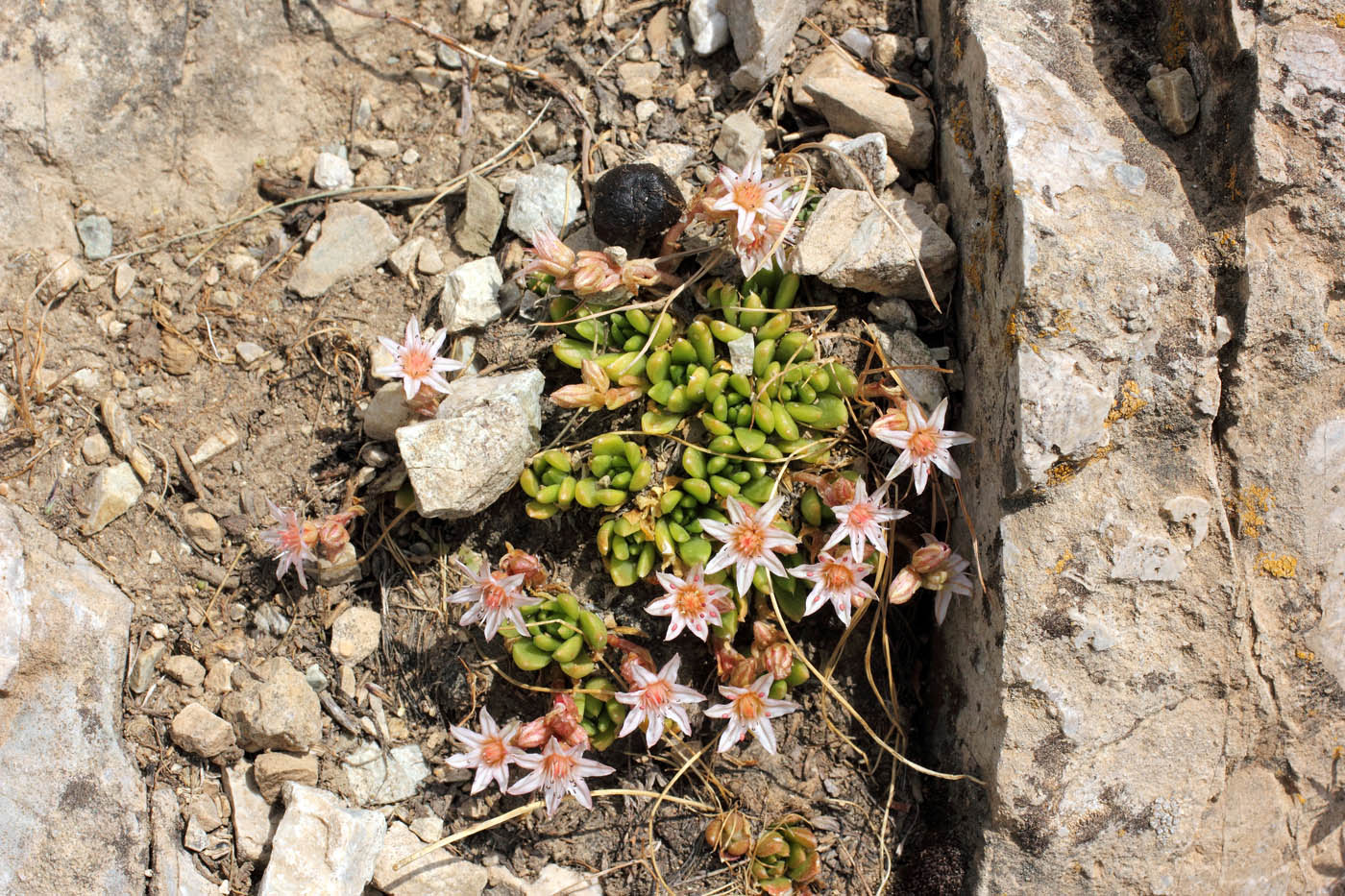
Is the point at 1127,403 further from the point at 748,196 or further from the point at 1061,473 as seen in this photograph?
the point at 748,196

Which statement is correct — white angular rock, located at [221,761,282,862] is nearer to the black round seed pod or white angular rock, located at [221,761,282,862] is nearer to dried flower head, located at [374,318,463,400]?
dried flower head, located at [374,318,463,400]

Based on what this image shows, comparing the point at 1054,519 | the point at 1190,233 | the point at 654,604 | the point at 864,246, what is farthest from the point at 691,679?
the point at 1190,233

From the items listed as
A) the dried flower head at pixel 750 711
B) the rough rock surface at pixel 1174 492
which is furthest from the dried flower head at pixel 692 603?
the rough rock surface at pixel 1174 492

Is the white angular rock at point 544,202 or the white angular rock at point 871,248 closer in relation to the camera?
the white angular rock at point 871,248

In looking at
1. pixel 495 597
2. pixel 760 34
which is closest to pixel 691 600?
pixel 495 597

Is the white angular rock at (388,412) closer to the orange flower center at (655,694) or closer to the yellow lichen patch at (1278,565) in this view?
the orange flower center at (655,694)

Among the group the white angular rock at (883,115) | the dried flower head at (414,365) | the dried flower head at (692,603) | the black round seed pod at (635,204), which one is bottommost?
the dried flower head at (692,603)
